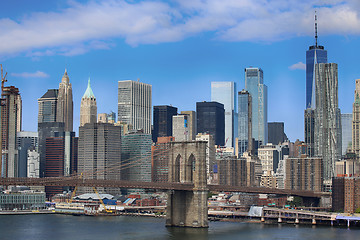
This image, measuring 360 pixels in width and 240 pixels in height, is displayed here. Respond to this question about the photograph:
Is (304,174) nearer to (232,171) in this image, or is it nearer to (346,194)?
(232,171)

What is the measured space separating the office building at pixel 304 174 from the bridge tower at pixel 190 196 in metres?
83.5

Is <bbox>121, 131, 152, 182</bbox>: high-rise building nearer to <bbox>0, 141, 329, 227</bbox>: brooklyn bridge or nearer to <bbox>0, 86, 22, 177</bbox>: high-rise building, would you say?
<bbox>0, 86, 22, 177</bbox>: high-rise building

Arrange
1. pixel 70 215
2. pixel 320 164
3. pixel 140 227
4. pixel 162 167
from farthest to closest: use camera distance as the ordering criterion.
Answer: pixel 162 167
pixel 320 164
pixel 70 215
pixel 140 227

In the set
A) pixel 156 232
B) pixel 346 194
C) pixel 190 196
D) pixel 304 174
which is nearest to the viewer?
pixel 156 232

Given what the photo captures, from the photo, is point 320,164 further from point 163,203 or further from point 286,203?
point 163,203

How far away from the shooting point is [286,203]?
5118 inches

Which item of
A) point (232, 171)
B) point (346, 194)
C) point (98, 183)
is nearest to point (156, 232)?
point (98, 183)

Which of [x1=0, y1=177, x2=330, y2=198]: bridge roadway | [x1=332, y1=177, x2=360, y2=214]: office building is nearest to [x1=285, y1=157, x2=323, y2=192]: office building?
[x1=332, y1=177, x2=360, y2=214]: office building

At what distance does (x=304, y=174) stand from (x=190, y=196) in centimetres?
9026

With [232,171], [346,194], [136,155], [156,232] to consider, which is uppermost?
[136,155]

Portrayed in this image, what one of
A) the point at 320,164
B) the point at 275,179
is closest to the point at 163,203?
the point at 320,164

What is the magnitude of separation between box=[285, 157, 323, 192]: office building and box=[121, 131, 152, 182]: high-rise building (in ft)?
132

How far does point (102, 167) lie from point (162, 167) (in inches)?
626

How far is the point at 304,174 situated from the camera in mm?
162500
